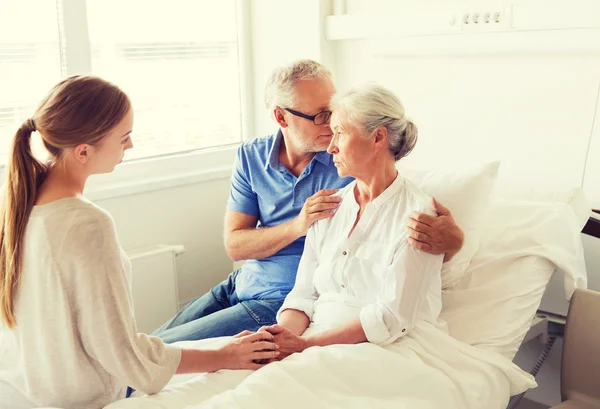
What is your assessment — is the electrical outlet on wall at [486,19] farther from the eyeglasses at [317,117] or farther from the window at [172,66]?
the window at [172,66]

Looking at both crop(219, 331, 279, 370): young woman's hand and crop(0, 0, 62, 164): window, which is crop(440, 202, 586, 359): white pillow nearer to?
crop(219, 331, 279, 370): young woman's hand

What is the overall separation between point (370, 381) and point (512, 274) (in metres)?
0.60

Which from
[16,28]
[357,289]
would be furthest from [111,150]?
[16,28]

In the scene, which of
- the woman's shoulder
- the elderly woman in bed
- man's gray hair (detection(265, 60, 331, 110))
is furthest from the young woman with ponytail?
man's gray hair (detection(265, 60, 331, 110))

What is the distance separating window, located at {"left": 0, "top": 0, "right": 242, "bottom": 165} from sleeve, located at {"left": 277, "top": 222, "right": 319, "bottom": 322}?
1.28 metres

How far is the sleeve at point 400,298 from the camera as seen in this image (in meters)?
1.71

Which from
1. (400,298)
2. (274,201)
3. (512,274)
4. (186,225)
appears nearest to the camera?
(400,298)

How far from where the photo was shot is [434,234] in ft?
5.66

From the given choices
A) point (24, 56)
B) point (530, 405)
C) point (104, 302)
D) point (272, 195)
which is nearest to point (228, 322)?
point (272, 195)

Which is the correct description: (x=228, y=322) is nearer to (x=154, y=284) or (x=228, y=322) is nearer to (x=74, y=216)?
(x=154, y=284)

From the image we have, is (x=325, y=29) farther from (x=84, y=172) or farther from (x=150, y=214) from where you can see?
(x=84, y=172)

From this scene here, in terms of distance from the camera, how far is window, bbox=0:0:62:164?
254 cm

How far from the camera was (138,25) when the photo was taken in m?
2.94

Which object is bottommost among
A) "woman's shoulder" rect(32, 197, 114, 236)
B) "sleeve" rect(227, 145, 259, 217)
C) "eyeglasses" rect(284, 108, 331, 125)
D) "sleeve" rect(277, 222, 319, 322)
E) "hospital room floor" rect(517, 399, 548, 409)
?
"hospital room floor" rect(517, 399, 548, 409)
